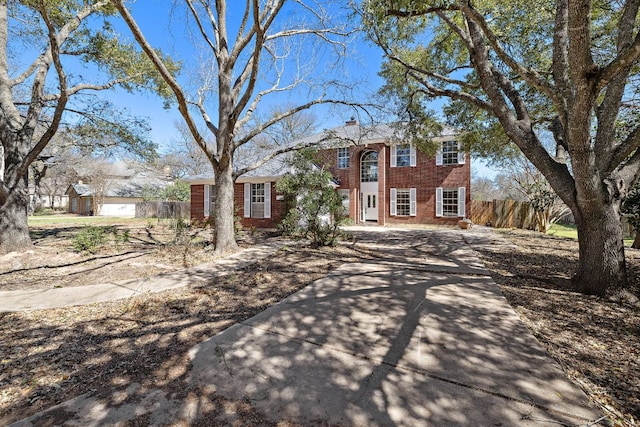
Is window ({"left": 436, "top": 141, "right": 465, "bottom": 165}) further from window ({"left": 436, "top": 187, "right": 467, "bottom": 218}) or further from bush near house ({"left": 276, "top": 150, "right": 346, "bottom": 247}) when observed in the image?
bush near house ({"left": 276, "top": 150, "right": 346, "bottom": 247})

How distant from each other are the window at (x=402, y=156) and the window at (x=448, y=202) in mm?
2378

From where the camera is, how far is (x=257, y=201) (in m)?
14.4

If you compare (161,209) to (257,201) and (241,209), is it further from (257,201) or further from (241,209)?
(257,201)

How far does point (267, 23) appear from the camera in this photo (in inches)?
231

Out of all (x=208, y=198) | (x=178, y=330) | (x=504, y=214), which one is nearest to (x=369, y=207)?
(x=504, y=214)

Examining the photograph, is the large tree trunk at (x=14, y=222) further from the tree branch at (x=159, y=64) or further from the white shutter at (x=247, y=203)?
the white shutter at (x=247, y=203)

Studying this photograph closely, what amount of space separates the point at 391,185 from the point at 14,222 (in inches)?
646

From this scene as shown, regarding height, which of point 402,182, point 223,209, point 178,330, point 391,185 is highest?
point 402,182

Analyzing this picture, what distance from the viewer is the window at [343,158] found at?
56.6 ft

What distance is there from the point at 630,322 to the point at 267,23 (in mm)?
7591

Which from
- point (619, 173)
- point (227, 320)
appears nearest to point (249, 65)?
point (227, 320)

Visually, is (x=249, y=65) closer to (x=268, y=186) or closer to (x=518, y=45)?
(x=268, y=186)

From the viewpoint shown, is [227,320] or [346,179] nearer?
[227,320]


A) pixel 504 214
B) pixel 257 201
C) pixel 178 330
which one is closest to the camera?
pixel 178 330
